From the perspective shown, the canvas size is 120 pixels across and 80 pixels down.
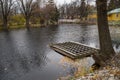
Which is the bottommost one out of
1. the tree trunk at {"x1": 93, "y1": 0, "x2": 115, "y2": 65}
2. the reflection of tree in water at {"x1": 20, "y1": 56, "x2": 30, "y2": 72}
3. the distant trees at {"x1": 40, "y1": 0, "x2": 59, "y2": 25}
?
the reflection of tree in water at {"x1": 20, "y1": 56, "x2": 30, "y2": 72}

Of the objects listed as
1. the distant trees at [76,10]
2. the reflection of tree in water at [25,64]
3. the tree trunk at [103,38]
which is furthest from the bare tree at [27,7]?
the tree trunk at [103,38]

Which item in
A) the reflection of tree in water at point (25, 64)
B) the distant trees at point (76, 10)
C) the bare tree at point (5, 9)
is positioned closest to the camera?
the reflection of tree in water at point (25, 64)

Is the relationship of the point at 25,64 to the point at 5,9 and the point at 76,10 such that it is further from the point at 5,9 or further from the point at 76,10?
the point at 76,10

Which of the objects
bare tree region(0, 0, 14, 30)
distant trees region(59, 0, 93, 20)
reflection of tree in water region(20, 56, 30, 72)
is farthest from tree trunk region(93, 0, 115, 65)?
bare tree region(0, 0, 14, 30)

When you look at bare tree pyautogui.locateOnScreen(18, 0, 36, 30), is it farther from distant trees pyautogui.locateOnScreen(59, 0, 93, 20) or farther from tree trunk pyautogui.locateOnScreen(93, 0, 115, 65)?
tree trunk pyautogui.locateOnScreen(93, 0, 115, 65)

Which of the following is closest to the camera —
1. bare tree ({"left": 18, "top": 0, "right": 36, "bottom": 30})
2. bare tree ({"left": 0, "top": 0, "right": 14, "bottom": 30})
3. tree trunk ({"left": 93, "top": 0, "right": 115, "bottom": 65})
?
tree trunk ({"left": 93, "top": 0, "right": 115, "bottom": 65})

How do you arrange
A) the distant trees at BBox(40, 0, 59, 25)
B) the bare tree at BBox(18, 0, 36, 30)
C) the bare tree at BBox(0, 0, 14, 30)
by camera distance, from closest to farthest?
the bare tree at BBox(0, 0, 14, 30)
the bare tree at BBox(18, 0, 36, 30)
the distant trees at BBox(40, 0, 59, 25)

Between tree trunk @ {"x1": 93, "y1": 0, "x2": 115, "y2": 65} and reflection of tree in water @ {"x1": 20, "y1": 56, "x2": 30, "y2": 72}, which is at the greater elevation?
tree trunk @ {"x1": 93, "y1": 0, "x2": 115, "y2": 65}

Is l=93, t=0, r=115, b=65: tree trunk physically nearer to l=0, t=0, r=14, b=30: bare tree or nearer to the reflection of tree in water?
the reflection of tree in water

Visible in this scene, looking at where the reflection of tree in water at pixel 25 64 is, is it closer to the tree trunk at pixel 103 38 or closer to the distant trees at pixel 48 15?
the tree trunk at pixel 103 38

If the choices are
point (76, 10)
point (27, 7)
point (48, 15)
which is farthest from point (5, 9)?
point (76, 10)

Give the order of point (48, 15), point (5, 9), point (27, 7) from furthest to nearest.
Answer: point (48, 15) < point (27, 7) < point (5, 9)

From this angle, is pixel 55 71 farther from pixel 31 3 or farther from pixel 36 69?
pixel 31 3

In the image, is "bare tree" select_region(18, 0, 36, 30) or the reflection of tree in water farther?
"bare tree" select_region(18, 0, 36, 30)
